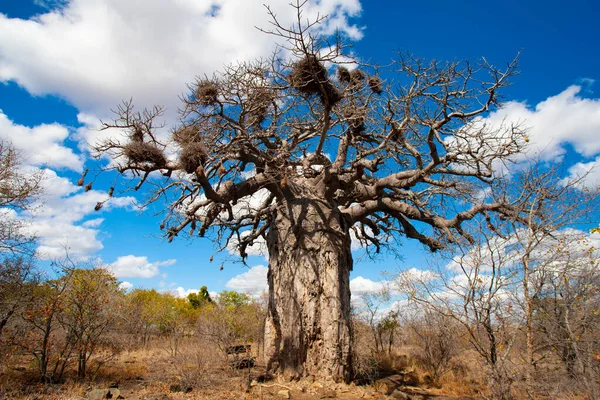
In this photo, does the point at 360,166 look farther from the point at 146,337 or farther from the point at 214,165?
the point at 146,337

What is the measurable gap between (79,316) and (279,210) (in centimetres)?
427

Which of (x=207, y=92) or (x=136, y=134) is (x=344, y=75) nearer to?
(x=207, y=92)

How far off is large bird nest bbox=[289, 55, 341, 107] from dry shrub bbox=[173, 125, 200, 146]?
6.29 feet

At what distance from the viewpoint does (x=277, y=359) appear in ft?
21.6

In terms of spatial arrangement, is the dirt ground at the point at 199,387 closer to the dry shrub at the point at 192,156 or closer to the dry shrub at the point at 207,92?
the dry shrub at the point at 192,156

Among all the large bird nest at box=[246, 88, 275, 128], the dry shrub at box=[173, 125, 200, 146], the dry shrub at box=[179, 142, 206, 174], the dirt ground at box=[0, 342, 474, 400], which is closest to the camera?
the dry shrub at box=[179, 142, 206, 174]

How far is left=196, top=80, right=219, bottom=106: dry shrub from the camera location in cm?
582

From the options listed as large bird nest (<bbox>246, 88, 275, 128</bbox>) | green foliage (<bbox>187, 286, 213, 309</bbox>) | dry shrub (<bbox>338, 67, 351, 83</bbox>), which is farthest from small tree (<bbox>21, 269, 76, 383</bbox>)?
green foliage (<bbox>187, 286, 213, 309</bbox>)

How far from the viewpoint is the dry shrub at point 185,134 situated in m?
6.02

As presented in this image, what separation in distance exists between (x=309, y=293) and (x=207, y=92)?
13.0ft

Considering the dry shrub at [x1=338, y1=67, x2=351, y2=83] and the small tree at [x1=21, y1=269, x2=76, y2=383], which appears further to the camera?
the dry shrub at [x1=338, y1=67, x2=351, y2=83]

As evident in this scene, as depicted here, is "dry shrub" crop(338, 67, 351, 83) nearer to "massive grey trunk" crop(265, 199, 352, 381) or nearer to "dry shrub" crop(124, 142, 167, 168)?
"massive grey trunk" crop(265, 199, 352, 381)

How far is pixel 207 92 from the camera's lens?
19.2 ft

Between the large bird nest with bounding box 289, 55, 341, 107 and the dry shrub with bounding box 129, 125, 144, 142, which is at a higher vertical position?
the large bird nest with bounding box 289, 55, 341, 107
